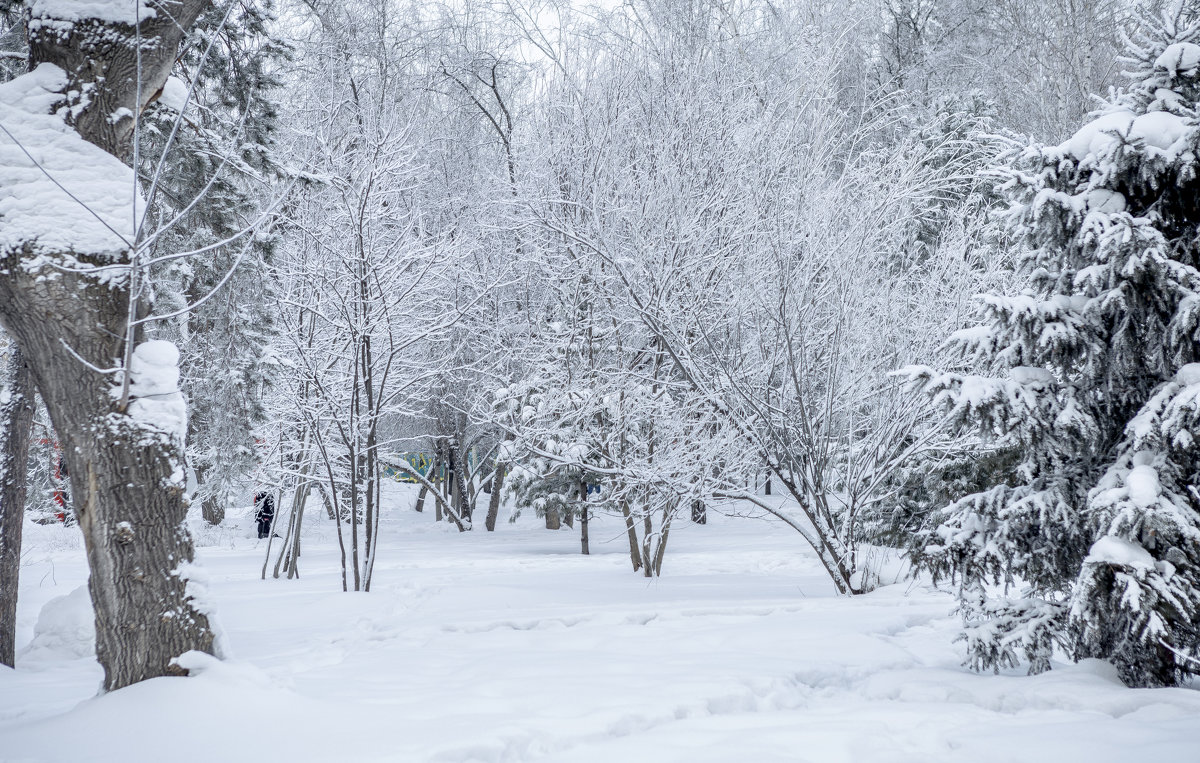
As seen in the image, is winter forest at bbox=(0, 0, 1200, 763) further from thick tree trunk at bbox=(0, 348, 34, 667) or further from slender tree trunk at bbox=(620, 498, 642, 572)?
slender tree trunk at bbox=(620, 498, 642, 572)

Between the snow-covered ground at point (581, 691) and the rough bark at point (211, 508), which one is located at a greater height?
the rough bark at point (211, 508)

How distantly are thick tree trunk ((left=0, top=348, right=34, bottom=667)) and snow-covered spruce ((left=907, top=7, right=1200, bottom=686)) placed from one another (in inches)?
223

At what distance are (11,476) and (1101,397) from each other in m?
6.64

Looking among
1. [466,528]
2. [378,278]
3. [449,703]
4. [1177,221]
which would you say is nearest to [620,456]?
[378,278]

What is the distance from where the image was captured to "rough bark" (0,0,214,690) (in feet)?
11.5

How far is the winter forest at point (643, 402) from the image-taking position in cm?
334

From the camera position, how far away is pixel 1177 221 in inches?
146

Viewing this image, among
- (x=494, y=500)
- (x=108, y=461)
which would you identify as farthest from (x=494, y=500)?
(x=108, y=461)

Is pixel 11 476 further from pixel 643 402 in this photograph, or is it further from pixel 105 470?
pixel 643 402

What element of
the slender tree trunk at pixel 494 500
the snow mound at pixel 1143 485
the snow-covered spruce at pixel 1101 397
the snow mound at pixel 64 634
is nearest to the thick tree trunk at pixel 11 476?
the snow mound at pixel 64 634

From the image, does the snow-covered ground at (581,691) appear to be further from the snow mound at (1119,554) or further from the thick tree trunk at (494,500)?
the thick tree trunk at (494,500)

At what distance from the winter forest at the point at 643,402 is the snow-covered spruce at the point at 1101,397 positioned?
0.02m

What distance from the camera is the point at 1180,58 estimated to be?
3631 mm

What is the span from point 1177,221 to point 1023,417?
47.0 inches
